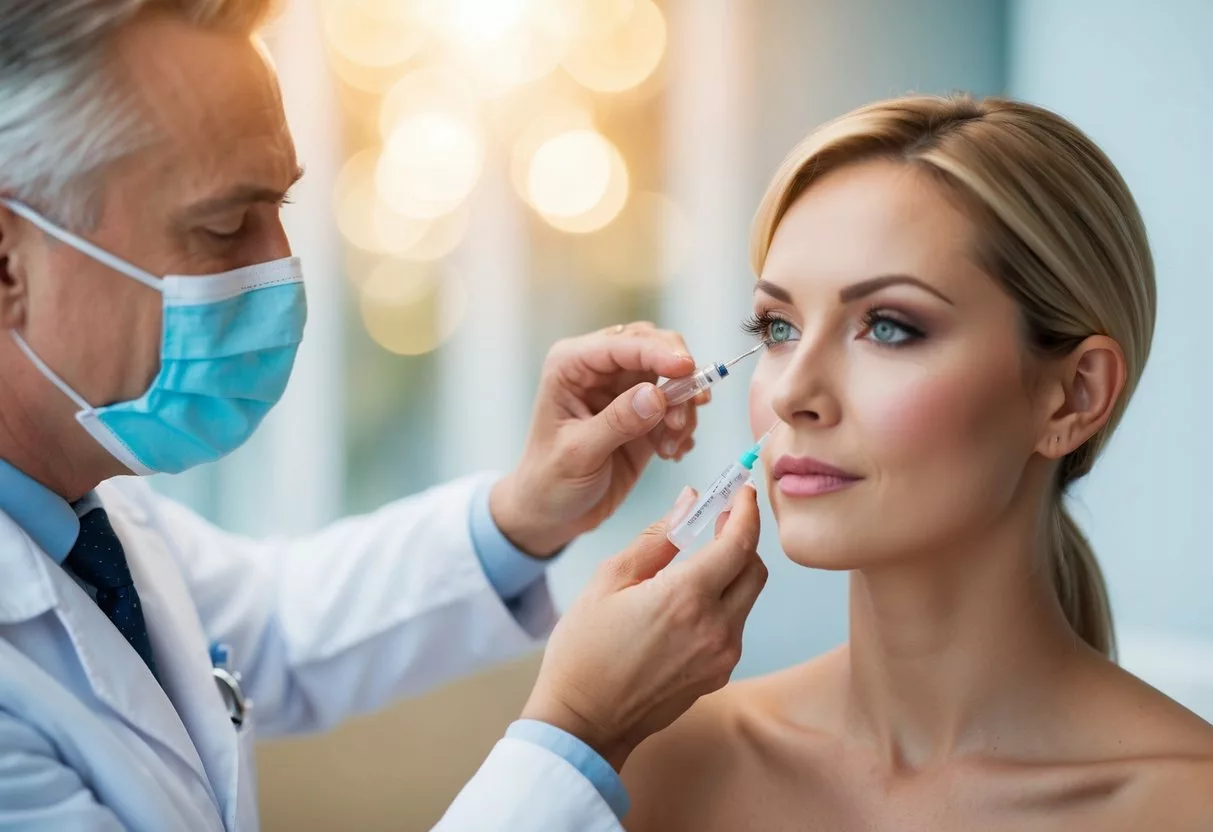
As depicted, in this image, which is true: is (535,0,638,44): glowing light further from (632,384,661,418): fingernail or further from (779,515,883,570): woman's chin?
(779,515,883,570): woman's chin

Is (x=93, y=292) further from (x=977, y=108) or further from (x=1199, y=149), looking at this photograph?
(x=1199, y=149)

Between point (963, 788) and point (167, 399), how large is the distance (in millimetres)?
967

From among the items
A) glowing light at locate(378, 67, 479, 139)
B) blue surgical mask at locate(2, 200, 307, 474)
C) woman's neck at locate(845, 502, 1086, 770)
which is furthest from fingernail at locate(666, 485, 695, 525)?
glowing light at locate(378, 67, 479, 139)

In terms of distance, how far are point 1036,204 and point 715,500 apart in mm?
465

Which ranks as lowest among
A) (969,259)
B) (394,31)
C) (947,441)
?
(947,441)

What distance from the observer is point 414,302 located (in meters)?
2.59

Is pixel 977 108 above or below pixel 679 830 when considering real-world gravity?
above

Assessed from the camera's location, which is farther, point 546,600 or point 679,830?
point 546,600

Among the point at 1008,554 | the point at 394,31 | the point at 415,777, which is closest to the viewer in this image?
the point at 1008,554

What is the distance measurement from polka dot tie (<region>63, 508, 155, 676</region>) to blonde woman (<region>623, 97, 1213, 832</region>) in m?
0.67

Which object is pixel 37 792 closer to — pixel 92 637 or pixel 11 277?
pixel 92 637

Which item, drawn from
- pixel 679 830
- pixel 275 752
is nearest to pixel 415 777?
pixel 275 752

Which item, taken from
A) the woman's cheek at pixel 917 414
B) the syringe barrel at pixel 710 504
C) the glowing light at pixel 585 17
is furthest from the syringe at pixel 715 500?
A: the glowing light at pixel 585 17

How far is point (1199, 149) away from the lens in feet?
5.49
